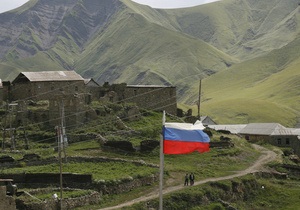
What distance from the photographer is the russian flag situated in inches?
1110

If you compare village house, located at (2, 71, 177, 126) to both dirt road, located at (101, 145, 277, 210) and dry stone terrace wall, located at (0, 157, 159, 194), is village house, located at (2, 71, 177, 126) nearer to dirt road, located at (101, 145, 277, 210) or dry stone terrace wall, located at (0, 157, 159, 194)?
dirt road, located at (101, 145, 277, 210)

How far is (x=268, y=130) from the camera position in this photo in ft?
328

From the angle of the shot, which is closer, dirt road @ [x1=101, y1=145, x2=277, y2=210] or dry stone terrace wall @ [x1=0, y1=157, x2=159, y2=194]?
dirt road @ [x1=101, y1=145, x2=277, y2=210]

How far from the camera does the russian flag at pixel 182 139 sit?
28.2 metres

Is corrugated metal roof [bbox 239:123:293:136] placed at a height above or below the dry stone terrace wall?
above

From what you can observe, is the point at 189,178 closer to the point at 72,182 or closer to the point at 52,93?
the point at 72,182

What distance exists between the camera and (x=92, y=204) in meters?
46.1

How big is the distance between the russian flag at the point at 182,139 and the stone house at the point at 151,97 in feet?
191

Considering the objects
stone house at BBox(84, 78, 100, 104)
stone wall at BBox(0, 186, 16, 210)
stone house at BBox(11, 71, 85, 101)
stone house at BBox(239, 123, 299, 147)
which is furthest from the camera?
stone house at BBox(239, 123, 299, 147)

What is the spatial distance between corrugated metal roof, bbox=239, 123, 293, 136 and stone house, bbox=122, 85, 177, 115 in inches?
765

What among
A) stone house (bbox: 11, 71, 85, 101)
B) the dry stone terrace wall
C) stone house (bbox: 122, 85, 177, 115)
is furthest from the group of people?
stone house (bbox: 122, 85, 177, 115)

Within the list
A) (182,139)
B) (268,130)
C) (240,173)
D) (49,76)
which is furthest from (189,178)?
(268,130)

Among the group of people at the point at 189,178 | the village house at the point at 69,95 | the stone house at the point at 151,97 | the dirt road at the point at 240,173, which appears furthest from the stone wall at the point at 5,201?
the stone house at the point at 151,97

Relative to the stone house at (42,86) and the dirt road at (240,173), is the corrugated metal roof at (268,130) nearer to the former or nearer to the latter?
the dirt road at (240,173)
